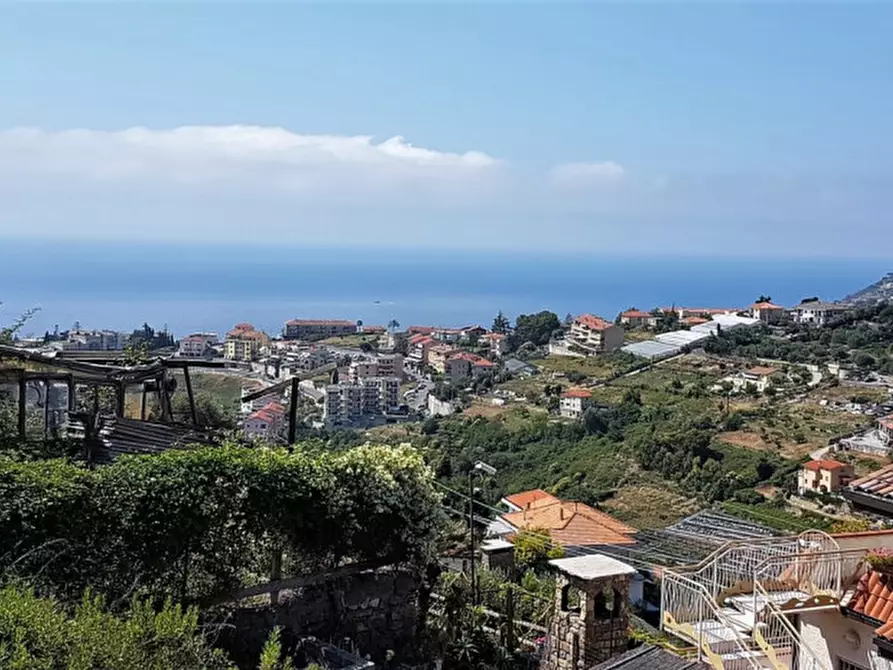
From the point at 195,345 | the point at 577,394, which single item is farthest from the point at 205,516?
the point at 195,345

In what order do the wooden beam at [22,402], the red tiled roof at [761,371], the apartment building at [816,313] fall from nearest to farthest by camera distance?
1. the wooden beam at [22,402]
2. the red tiled roof at [761,371]
3. the apartment building at [816,313]

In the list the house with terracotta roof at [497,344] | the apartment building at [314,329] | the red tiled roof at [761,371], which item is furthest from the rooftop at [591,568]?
the apartment building at [314,329]

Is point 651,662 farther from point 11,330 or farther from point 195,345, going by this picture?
point 195,345

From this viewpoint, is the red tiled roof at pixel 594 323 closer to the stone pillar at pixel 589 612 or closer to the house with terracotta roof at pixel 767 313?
the house with terracotta roof at pixel 767 313

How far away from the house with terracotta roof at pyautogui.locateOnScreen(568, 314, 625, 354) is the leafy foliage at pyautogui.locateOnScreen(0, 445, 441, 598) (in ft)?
212

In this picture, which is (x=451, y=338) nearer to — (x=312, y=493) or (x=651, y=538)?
(x=651, y=538)

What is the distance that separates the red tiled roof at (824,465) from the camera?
29.8 metres

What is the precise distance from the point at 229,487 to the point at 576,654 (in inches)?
118

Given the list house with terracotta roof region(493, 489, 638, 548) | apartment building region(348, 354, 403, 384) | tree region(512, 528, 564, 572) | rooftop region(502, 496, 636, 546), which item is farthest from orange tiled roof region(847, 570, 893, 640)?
apartment building region(348, 354, 403, 384)

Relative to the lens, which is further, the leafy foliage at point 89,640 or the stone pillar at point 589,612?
the stone pillar at point 589,612

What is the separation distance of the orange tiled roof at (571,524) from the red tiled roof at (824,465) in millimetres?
11222

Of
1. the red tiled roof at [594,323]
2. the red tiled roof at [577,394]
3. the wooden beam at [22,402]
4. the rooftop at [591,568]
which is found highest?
the wooden beam at [22,402]

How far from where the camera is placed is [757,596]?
4.89 m

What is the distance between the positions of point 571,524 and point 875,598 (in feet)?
54.3
